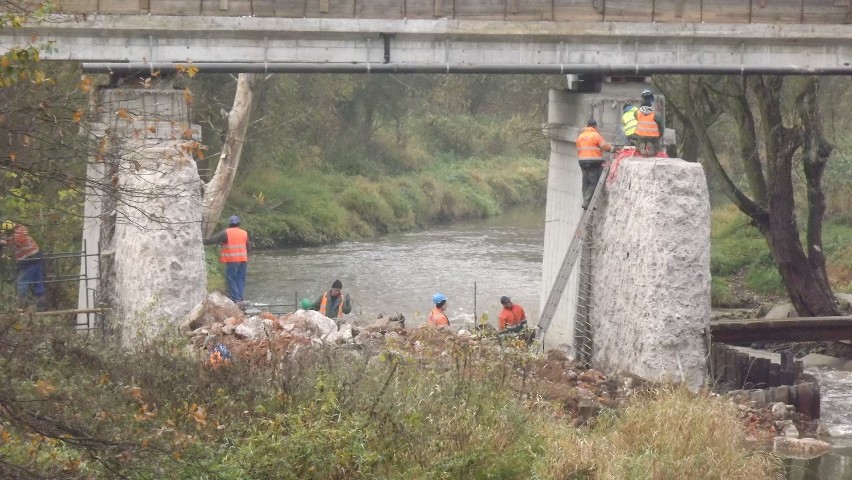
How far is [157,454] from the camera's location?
860 cm

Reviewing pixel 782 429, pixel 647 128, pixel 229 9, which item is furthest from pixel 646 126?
pixel 229 9

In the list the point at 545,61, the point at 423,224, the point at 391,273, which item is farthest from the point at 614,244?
the point at 423,224

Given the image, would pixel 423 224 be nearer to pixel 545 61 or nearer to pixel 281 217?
pixel 281 217

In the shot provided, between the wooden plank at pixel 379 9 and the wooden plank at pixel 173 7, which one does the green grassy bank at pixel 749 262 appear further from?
the wooden plank at pixel 173 7

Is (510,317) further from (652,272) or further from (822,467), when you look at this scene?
(822,467)

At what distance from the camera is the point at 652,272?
1577cm

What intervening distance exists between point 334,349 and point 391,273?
54.5 feet

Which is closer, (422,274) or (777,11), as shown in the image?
(777,11)

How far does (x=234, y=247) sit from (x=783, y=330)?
26.4 feet

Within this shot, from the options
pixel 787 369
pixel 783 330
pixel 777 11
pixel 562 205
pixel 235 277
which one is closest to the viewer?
pixel 787 369

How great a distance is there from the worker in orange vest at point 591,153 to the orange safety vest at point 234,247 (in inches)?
198

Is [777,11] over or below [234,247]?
over

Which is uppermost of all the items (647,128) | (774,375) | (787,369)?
(647,128)

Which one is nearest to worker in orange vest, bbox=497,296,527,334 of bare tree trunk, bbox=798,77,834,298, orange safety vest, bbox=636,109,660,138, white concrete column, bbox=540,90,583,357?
white concrete column, bbox=540,90,583,357
